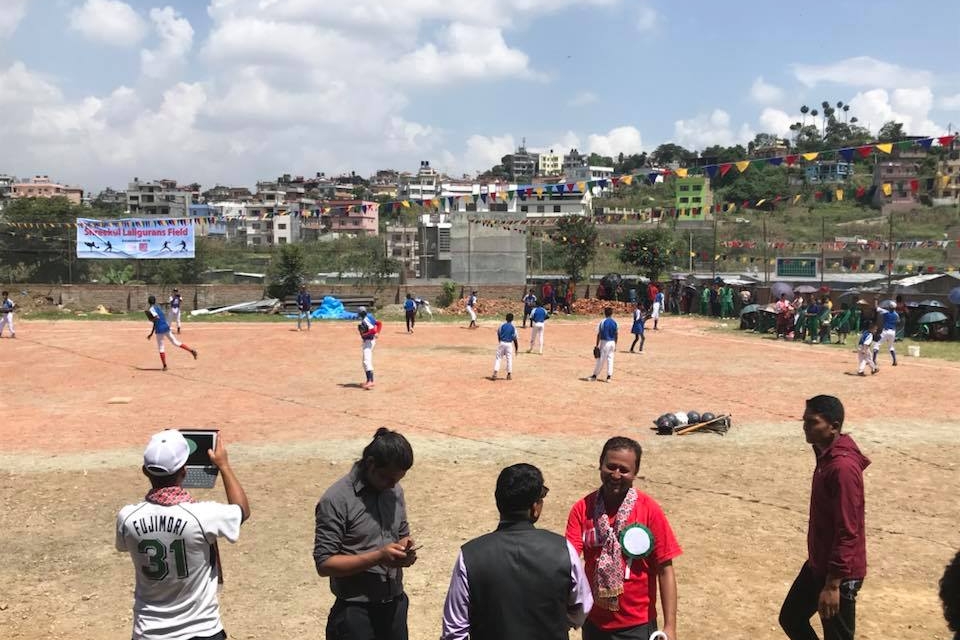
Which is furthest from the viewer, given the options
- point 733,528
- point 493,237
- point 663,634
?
point 493,237

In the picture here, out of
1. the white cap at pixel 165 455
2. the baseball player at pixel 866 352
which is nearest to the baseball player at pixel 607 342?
the baseball player at pixel 866 352

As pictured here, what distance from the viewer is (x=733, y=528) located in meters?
8.80

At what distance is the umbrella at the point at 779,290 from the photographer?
35.7 metres

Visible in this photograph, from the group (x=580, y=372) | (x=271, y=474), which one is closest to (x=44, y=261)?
(x=580, y=372)

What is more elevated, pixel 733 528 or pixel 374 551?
pixel 374 551

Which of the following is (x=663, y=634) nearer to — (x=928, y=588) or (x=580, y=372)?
(x=928, y=588)

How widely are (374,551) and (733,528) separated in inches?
232

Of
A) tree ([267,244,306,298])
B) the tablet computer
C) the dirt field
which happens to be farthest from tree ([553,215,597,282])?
the tablet computer

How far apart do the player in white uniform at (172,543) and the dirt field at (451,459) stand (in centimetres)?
254

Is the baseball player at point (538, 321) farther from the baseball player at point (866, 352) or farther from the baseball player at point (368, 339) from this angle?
the baseball player at point (866, 352)

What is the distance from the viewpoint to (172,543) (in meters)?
3.88

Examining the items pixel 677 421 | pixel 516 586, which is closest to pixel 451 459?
pixel 677 421

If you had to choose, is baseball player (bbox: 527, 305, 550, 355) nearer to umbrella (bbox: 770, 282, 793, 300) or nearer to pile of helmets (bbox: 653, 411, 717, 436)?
pile of helmets (bbox: 653, 411, 717, 436)

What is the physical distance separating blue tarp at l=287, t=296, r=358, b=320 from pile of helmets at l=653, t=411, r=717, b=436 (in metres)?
27.8
